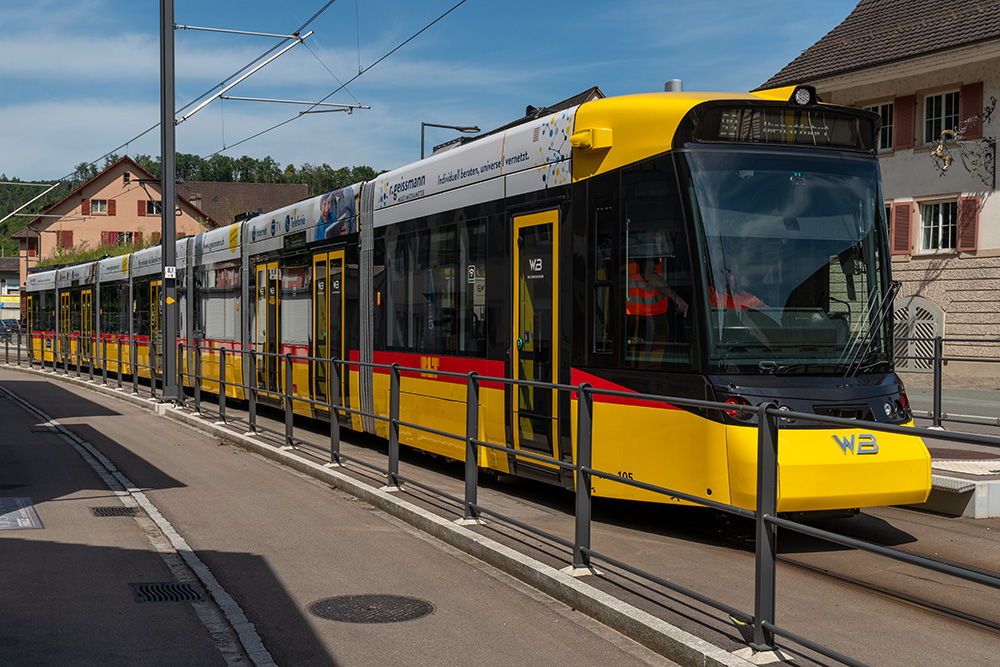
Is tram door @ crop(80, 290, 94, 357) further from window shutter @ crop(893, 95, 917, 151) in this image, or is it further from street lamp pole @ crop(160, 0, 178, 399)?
window shutter @ crop(893, 95, 917, 151)

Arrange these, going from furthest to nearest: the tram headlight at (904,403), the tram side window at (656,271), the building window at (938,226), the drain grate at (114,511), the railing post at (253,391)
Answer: the building window at (938,226)
the railing post at (253,391)
the drain grate at (114,511)
the tram headlight at (904,403)
the tram side window at (656,271)

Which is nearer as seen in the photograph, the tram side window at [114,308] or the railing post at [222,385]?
the railing post at [222,385]

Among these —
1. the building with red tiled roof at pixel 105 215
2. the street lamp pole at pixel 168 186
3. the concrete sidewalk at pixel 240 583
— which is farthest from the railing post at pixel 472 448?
the building with red tiled roof at pixel 105 215

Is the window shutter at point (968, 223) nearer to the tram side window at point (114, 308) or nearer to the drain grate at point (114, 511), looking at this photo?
the tram side window at point (114, 308)

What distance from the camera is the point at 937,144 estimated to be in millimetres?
25703

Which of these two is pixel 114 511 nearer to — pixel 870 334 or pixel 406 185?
pixel 406 185

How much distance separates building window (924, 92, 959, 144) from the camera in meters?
25.8

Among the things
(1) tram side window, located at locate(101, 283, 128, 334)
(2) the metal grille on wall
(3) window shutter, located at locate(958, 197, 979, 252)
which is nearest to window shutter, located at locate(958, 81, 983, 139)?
(3) window shutter, located at locate(958, 197, 979, 252)

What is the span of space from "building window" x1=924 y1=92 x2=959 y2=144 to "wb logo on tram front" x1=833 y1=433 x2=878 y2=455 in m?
21.3

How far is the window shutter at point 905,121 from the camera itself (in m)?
26.7

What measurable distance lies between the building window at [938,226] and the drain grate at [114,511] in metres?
21.9

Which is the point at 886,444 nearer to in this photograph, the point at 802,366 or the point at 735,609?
the point at 802,366

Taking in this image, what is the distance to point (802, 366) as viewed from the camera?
25.0ft

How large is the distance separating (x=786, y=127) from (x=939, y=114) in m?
20.3
